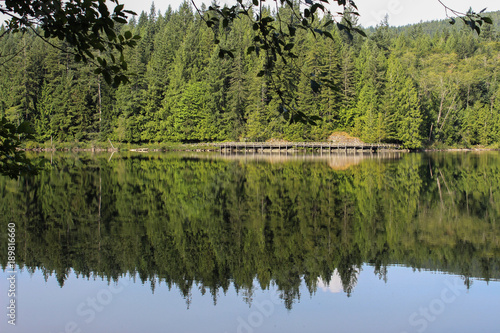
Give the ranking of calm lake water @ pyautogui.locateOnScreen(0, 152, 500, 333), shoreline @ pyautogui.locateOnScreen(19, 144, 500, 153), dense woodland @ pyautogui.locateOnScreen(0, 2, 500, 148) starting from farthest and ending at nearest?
dense woodland @ pyautogui.locateOnScreen(0, 2, 500, 148) → shoreline @ pyautogui.locateOnScreen(19, 144, 500, 153) → calm lake water @ pyautogui.locateOnScreen(0, 152, 500, 333)

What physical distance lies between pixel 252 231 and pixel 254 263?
3.35 m

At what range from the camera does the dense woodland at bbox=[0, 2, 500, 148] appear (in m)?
74.1

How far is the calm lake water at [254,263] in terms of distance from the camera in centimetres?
906

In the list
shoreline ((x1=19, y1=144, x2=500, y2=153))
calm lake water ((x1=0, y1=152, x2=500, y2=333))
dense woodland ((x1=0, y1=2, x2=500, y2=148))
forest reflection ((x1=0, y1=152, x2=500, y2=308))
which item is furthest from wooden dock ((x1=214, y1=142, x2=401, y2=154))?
calm lake water ((x1=0, y1=152, x2=500, y2=333))

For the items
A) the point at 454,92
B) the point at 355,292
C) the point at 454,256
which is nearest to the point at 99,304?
the point at 355,292

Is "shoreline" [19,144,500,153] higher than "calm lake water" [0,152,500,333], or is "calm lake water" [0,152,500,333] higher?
"shoreline" [19,144,500,153]

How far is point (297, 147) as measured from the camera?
7175cm

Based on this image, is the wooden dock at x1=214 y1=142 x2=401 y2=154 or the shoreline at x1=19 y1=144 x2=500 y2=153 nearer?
the wooden dock at x1=214 y1=142 x2=401 y2=154

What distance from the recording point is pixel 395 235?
1487cm

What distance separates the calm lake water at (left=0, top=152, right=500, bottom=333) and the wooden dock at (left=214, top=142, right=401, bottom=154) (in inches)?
1864

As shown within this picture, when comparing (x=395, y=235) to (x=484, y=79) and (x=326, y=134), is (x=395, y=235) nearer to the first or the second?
(x=326, y=134)

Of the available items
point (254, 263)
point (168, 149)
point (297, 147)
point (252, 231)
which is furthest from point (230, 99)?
point (254, 263)

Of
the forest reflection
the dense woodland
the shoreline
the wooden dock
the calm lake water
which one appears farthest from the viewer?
the dense woodland

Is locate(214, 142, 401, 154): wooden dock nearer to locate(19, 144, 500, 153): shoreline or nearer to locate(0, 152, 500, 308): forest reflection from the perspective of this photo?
locate(19, 144, 500, 153): shoreline
